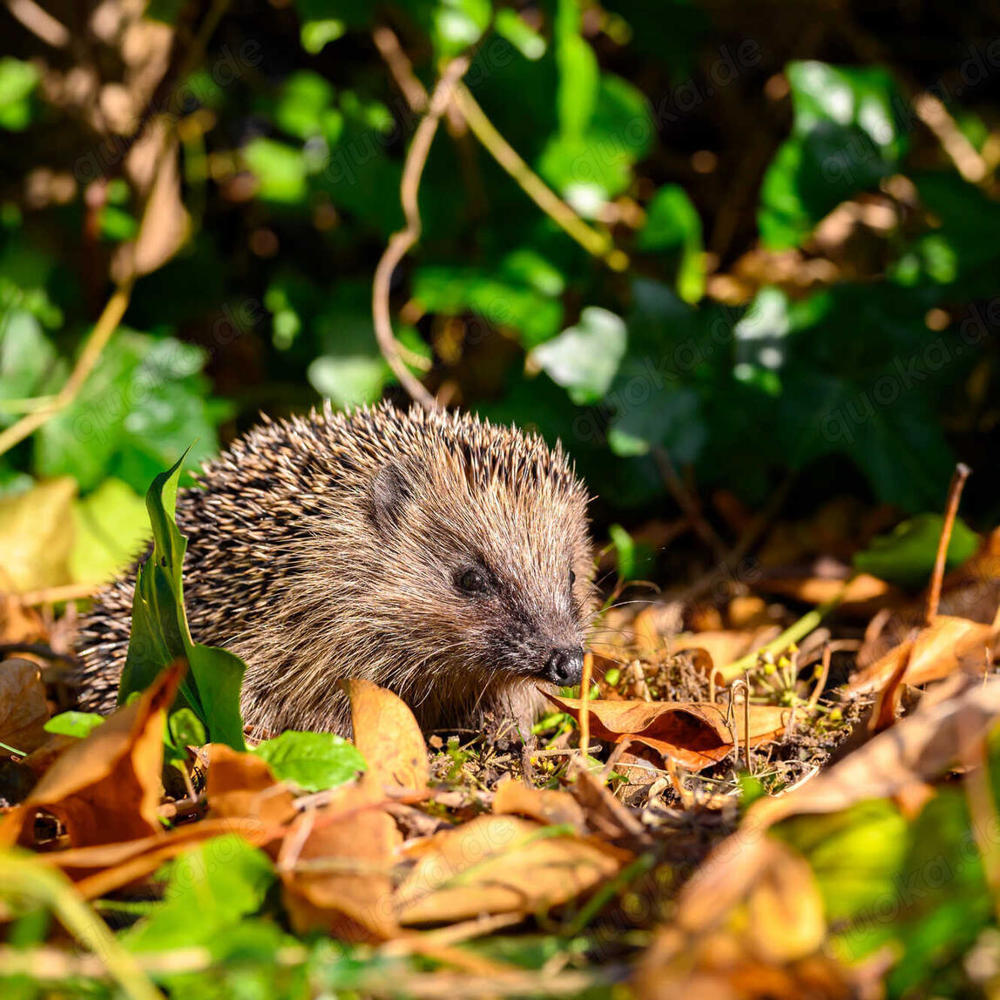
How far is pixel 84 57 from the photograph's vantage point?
4.89m

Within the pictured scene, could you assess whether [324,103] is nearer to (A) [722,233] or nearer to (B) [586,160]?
(B) [586,160]

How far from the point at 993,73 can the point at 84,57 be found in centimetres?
435

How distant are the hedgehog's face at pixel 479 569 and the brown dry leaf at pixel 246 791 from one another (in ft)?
3.76

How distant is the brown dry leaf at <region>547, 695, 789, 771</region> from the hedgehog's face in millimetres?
326

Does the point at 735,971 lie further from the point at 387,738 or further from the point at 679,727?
the point at 679,727

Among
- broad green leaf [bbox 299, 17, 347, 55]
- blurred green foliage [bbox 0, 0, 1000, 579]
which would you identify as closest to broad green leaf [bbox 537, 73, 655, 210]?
blurred green foliage [bbox 0, 0, 1000, 579]

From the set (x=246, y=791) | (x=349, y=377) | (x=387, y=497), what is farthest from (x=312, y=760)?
(x=349, y=377)

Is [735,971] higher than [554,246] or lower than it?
lower

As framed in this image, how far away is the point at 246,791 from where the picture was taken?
2.06 metres

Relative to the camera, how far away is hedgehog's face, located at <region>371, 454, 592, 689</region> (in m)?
3.17

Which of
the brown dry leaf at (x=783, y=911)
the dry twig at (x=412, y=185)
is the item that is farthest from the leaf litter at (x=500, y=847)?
the dry twig at (x=412, y=185)

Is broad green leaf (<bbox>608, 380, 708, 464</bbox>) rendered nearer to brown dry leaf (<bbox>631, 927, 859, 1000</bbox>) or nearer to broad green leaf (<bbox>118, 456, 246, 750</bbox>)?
broad green leaf (<bbox>118, 456, 246, 750</bbox>)

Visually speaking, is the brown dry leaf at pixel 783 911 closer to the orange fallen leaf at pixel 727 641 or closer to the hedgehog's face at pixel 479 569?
the hedgehog's face at pixel 479 569

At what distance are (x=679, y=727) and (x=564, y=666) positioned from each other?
1.23 ft
